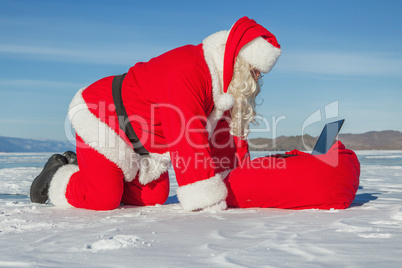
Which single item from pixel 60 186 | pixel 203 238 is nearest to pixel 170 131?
pixel 203 238

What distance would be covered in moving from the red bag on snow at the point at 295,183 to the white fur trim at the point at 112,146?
48 centimetres

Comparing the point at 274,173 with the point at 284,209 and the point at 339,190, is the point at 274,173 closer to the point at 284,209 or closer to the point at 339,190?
the point at 284,209

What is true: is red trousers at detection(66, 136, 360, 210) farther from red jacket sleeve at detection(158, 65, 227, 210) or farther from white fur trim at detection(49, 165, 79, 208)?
red jacket sleeve at detection(158, 65, 227, 210)

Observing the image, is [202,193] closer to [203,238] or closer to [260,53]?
[203,238]

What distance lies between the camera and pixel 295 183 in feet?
7.47

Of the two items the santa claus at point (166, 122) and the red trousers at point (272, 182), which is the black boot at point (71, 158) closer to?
the santa claus at point (166, 122)

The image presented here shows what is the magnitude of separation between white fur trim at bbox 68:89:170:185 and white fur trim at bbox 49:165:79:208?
400 mm

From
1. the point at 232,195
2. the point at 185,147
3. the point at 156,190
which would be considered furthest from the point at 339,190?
the point at 156,190

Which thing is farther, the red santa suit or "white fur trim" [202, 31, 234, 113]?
"white fur trim" [202, 31, 234, 113]

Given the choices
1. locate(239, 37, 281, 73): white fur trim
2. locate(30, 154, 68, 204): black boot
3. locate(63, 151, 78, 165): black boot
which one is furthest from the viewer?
locate(63, 151, 78, 165): black boot

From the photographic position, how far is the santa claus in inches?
81.7

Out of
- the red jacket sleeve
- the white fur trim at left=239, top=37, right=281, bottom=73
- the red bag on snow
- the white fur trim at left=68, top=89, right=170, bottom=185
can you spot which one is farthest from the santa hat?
the white fur trim at left=68, top=89, right=170, bottom=185

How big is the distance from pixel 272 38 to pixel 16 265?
170 cm

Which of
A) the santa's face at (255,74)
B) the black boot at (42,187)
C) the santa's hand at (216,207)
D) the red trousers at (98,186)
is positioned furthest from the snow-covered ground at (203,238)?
the santa's face at (255,74)
